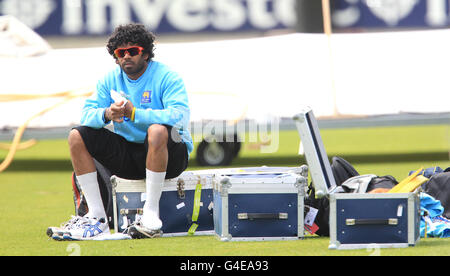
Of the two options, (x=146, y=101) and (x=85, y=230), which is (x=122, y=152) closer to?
(x=146, y=101)

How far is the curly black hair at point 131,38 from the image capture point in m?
6.64

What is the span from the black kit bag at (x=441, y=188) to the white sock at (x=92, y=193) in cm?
221

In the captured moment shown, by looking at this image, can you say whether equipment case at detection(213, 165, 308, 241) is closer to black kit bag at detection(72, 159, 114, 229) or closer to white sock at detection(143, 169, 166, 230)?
white sock at detection(143, 169, 166, 230)

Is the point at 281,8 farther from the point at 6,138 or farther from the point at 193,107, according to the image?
the point at 6,138

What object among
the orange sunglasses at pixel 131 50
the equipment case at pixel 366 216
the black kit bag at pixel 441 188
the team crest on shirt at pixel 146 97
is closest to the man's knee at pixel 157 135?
the team crest on shirt at pixel 146 97

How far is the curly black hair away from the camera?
664 centimetres

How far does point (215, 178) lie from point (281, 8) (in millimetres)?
6484

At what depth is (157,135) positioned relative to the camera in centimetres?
623

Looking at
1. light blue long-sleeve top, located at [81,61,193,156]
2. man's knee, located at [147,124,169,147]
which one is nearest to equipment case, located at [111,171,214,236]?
light blue long-sleeve top, located at [81,61,193,156]

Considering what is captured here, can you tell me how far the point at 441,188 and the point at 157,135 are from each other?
1.92m

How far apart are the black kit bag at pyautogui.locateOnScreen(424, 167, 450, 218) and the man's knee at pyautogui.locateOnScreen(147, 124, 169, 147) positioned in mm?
1807

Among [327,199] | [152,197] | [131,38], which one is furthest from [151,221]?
[131,38]

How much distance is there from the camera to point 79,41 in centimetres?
1263

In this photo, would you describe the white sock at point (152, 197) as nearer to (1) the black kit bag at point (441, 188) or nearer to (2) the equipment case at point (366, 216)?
(2) the equipment case at point (366, 216)
